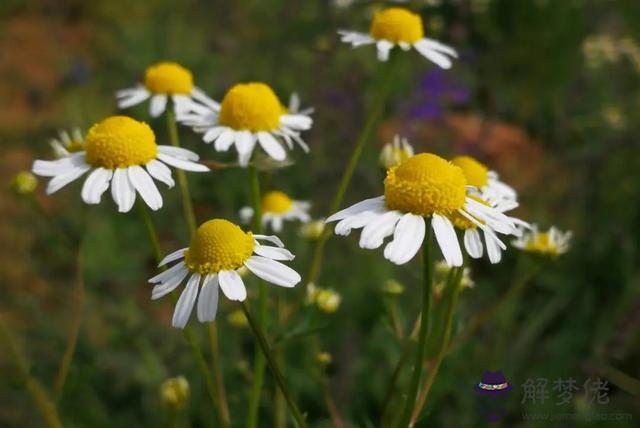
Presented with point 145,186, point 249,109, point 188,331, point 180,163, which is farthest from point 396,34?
point 188,331

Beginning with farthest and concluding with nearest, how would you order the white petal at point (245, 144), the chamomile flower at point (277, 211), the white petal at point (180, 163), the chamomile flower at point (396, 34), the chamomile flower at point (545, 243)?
A: the chamomile flower at point (277, 211)
the chamomile flower at point (396, 34)
the chamomile flower at point (545, 243)
the white petal at point (245, 144)
the white petal at point (180, 163)

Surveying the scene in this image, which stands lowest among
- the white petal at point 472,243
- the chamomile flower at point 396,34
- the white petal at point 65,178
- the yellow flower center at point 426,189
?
the white petal at point 472,243

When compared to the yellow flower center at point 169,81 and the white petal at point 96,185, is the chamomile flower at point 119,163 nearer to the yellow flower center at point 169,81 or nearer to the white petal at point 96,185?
the white petal at point 96,185

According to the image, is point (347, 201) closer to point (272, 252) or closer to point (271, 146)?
point (271, 146)

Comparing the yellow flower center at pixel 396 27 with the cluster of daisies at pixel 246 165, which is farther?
the yellow flower center at pixel 396 27

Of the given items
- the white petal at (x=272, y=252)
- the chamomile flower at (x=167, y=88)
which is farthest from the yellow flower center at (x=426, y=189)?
the chamomile flower at (x=167, y=88)

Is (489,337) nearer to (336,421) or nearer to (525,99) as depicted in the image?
(336,421)

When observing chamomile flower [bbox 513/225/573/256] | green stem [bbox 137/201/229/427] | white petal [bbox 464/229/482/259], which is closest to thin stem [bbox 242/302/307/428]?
green stem [bbox 137/201/229/427]

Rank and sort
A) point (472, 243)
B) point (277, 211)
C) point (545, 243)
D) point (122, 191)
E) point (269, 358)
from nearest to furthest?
point (269, 358) < point (472, 243) < point (122, 191) < point (545, 243) < point (277, 211)
